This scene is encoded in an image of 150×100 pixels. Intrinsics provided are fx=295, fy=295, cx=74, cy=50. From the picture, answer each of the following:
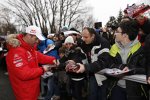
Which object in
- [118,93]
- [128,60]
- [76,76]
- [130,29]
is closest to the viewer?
[128,60]

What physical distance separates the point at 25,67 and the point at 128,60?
58.6 inches

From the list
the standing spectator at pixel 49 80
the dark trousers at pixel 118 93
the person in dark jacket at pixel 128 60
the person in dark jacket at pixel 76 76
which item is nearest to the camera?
the person in dark jacket at pixel 128 60

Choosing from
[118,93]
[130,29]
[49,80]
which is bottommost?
[49,80]

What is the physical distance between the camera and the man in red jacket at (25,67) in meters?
4.32

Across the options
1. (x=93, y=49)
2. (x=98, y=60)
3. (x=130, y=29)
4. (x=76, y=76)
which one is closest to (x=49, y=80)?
(x=76, y=76)

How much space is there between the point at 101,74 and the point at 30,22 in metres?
44.8

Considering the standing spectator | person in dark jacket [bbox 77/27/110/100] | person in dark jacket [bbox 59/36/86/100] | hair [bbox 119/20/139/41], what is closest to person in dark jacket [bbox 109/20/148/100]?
hair [bbox 119/20/139/41]

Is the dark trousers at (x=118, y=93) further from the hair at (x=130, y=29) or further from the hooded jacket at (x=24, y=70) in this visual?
the hooded jacket at (x=24, y=70)

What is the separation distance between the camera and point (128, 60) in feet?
13.5

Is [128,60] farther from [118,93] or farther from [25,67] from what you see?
[25,67]

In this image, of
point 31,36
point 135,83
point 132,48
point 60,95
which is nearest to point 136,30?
point 132,48

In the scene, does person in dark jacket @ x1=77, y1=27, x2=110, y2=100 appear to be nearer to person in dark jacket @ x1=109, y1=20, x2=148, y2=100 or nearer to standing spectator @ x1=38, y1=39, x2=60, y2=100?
person in dark jacket @ x1=109, y1=20, x2=148, y2=100

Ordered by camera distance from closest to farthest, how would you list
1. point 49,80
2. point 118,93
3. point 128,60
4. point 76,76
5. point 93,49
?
point 128,60 → point 118,93 → point 93,49 → point 76,76 → point 49,80

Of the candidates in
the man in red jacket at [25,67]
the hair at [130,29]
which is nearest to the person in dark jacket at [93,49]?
the hair at [130,29]
